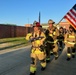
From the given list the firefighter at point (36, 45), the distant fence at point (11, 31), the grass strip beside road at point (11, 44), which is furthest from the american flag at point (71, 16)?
the distant fence at point (11, 31)

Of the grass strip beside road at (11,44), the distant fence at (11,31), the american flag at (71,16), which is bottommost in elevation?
the grass strip beside road at (11,44)

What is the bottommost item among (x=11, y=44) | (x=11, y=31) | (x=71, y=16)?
(x=11, y=44)

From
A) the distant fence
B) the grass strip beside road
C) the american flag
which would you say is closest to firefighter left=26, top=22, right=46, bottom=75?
the american flag

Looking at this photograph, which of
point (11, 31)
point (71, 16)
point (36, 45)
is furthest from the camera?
point (11, 31)

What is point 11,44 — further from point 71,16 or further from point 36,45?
point 36,45

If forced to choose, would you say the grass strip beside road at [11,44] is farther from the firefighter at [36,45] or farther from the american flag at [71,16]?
the firefighter at [36,45]

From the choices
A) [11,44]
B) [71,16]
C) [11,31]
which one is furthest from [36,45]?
[11,31]

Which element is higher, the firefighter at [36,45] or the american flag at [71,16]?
the american flag at [71,16]

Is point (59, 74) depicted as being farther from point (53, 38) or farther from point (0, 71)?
point (53, 38)

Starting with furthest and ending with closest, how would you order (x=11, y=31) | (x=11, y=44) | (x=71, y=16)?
(x=11, y=31)
(x=11, y=44)
(x=71, y=16)

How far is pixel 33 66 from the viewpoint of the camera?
25.5 feet

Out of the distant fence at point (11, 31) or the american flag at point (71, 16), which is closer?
the american flag at point (71, 16)

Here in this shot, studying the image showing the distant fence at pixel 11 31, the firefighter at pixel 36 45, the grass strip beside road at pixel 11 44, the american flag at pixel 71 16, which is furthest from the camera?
the distant fence at pixel 11 31

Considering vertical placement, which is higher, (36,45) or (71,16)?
(71,16)
